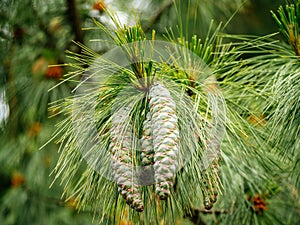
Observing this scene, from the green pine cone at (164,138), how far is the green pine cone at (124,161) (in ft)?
0.14

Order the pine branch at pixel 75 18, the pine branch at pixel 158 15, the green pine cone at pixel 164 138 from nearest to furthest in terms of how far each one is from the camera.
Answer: the green pine cone at pixel 164 138 → the pine branch at pixel 75 18 → the pine branch at pixel 158 15

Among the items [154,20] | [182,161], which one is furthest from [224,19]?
[182,161]

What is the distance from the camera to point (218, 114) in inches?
24.9

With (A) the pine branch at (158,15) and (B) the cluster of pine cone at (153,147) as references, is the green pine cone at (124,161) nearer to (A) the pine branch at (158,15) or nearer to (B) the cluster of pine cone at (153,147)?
(B) the cluster of pine cone at (153,147)

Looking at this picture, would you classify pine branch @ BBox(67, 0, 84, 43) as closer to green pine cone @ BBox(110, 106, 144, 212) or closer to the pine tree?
the pine tree

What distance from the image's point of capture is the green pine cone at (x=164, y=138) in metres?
0.50

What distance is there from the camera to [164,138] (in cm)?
52

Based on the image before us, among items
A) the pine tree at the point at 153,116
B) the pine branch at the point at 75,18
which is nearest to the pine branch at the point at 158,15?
the pine tree at the point at 153,116

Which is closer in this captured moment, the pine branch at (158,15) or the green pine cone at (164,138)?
the green pine cone at (164,138)

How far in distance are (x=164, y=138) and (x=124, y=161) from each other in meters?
0.06

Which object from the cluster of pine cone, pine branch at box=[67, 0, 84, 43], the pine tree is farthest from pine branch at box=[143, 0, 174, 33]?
the cluster of pine cone

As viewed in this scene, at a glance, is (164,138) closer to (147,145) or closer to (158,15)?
(147,145)

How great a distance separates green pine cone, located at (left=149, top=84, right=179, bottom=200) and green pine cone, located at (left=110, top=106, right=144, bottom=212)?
0.14ft

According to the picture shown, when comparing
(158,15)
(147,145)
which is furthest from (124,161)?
(158,15)
